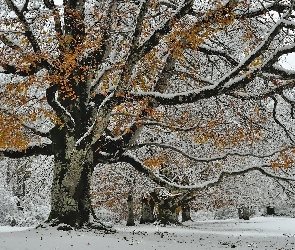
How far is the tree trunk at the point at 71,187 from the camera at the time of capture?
10234 mm

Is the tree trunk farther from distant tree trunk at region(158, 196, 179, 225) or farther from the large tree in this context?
distant tree trunk at region(158, 196, 179, 225)

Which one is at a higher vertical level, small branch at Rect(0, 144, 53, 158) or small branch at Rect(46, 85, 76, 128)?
small branch at Rect(46, 85, 76, 128)

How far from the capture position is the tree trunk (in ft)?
33.6

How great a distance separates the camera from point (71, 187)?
409 inches

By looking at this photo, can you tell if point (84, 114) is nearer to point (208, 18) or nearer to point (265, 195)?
point (208, 18)

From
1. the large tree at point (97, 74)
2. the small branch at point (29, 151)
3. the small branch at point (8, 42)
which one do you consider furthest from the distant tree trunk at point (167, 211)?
the small branch at point (8, 42)

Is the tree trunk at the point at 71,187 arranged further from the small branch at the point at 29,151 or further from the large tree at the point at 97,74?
the small branch at the point at 29,151

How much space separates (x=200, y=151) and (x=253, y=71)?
13.9 meters

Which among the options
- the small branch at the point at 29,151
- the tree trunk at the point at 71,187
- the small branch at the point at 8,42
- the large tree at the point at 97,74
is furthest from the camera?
the small branch at the point at 29,151

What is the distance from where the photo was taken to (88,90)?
1134 centimetres

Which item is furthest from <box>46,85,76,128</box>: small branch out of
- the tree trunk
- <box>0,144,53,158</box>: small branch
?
<box>0,144,53,158</box>: small branch

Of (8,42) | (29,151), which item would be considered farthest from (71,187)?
(8,42)

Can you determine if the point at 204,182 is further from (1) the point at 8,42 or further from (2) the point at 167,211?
(2) the point at 167,211

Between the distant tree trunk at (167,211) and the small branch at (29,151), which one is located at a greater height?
the small branch at (29,151)
